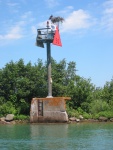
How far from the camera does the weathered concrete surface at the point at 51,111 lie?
147ft

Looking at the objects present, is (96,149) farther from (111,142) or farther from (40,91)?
(40,91)

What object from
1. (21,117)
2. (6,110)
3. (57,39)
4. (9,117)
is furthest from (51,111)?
(57,39)

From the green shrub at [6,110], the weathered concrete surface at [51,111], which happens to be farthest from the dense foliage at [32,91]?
the weathered concrete surface at [51,111]

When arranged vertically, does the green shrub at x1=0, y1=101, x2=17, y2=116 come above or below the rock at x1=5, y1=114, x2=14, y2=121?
above

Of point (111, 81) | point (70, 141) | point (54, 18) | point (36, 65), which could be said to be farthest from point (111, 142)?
point (111, 81)

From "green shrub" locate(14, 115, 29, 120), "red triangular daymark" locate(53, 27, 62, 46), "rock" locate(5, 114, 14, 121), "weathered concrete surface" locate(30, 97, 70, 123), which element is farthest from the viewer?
"green shrub" locate(14, 115, 29, 120)

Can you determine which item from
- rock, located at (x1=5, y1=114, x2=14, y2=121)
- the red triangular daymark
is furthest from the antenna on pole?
rock, located at (x1=5, y1=114, x2=14, y2=121)

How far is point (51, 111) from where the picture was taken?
44938 millimetres

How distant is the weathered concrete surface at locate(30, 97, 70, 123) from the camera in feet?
147

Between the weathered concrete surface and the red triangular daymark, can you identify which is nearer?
the weathered concrete surface

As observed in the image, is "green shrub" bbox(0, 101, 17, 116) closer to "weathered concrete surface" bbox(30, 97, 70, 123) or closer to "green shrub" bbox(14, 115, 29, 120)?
"green shrub" bbox(14, 115, 29, 120)

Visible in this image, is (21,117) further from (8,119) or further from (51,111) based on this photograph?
(51,111)

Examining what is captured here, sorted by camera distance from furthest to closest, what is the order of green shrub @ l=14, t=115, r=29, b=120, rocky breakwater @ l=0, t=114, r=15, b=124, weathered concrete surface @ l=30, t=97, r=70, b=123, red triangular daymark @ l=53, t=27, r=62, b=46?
green shrub @ l=14, t=115, r=29, b=120
rocky breakwater @ l=0, t=114, r=15, b=124
red triangular daymark @ l=53, t=27, r=62, b=46
weathered concrete surface @ l=30, t=97, r=70, b=123

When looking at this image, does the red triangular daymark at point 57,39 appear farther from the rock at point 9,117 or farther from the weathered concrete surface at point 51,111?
the rock at point 9,117
